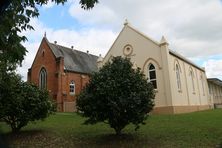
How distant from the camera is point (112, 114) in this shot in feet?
39.4

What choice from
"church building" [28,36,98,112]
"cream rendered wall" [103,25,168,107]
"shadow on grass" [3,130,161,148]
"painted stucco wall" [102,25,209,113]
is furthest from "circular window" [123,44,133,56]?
"shadow on grass" [3,130,161,148]

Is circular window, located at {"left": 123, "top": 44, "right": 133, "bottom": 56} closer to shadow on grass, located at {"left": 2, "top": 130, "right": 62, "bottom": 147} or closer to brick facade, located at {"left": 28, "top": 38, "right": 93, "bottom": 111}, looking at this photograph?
brick facade, located at {"left": 28, "top": 38, "right": 93, "bottom": 111}

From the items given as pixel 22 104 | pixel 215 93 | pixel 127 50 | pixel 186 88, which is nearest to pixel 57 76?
pixel 127 50

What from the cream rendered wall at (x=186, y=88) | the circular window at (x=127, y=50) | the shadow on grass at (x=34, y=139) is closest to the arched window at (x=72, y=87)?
the circular window at (x=127, y=50)

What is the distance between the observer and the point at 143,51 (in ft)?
99.8

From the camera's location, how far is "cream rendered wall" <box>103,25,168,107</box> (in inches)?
1132

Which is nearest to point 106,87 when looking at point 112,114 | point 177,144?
point 112,114

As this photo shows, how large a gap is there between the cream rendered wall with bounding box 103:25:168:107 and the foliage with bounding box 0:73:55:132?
1354 cm

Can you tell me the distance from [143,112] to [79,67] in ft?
112

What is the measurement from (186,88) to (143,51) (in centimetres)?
736

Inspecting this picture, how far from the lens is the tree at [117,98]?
39.4ft

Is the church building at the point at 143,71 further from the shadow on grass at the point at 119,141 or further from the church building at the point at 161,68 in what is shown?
the shadow on grass at the point at 119,141

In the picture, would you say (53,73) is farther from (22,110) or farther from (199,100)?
(22,110)

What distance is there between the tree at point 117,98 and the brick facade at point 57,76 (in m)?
26.6
